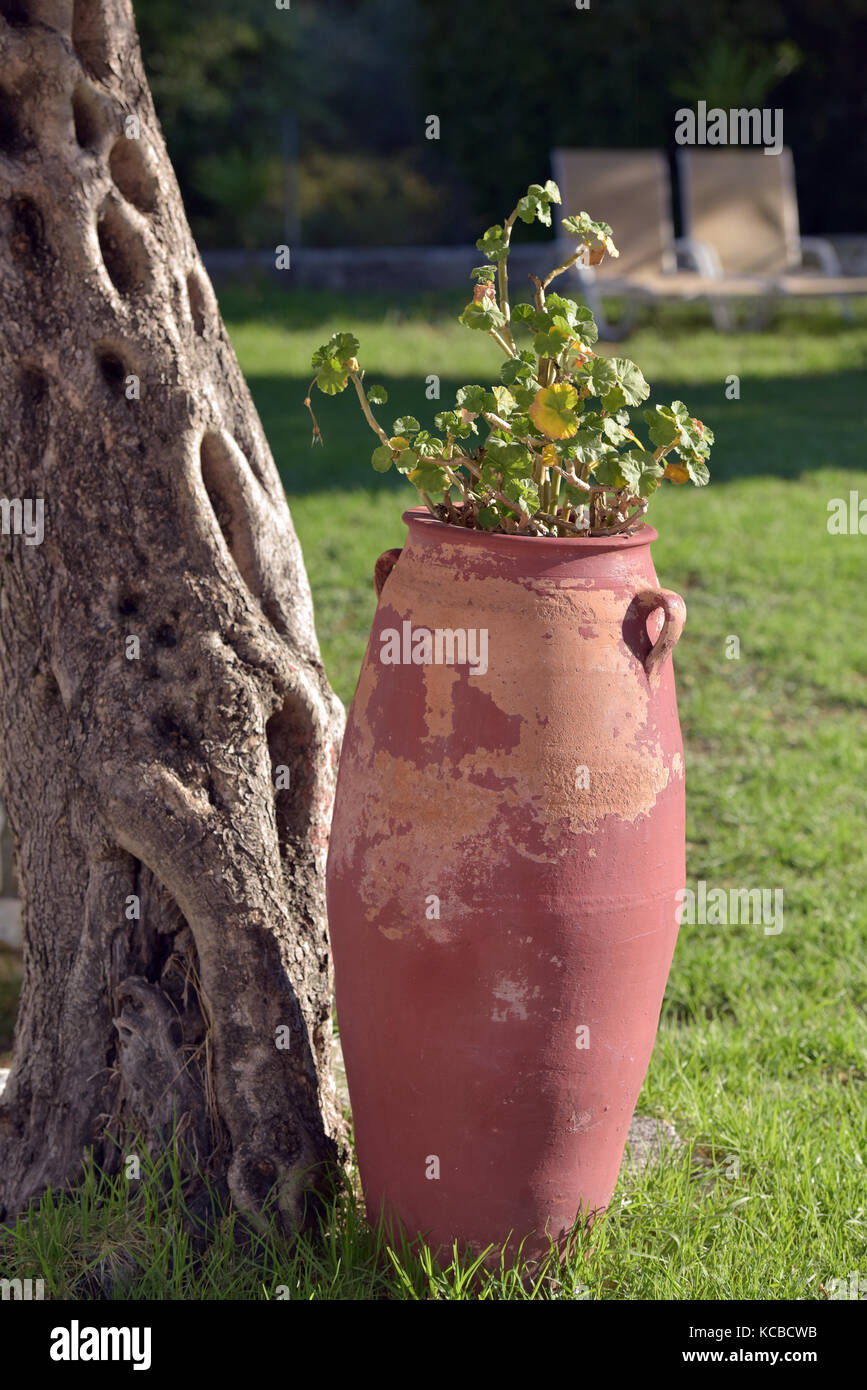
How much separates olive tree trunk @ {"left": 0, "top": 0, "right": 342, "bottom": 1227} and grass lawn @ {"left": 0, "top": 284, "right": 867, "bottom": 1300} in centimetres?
24

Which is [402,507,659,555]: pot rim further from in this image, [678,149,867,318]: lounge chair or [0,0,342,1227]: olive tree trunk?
[678,149,867,318]: lounge chair

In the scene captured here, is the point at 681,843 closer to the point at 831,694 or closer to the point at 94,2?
the point at 94,2

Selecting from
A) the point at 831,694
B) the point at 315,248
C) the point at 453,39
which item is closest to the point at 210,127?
the point at 315,248

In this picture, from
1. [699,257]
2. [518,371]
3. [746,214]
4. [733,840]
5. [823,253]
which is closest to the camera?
[518,371]

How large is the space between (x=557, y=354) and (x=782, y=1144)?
1.65 m

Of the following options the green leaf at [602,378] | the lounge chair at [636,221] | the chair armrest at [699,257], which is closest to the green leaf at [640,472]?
the green leaf at [602,378]

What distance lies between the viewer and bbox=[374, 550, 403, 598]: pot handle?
2.40 m

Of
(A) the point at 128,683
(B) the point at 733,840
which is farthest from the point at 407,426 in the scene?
(B) the point at 733,840

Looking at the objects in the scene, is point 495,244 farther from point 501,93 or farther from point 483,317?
point 501,93

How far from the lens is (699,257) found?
11617 mm

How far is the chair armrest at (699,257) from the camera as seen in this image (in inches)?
457

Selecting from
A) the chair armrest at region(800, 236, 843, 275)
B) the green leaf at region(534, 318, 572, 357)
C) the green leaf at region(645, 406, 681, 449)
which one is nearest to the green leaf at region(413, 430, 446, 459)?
the green leaf at region(534, 318, 572, 357)

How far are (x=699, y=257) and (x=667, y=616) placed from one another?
402 inches

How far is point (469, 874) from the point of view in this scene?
7.04ft
